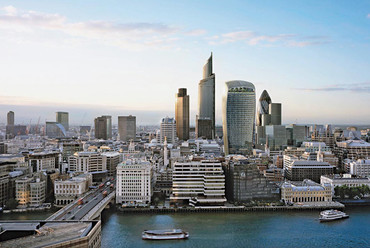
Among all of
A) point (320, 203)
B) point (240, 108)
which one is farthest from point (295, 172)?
point (240, 108)

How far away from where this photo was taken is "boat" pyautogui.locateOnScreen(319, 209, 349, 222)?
24.6 m

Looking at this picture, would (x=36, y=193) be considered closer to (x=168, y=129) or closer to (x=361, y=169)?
(x=361, y=169)

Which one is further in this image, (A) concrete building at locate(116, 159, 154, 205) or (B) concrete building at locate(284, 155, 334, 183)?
(B) concrete building at locate(284, 155, 334, 183)

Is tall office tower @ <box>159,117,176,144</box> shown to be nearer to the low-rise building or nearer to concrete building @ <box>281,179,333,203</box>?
the low-rise building

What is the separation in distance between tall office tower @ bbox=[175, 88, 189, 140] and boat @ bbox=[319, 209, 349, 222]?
257 feet

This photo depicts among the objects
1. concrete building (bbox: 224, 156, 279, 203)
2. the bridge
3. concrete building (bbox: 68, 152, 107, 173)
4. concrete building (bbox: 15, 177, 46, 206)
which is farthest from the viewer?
concrete building (bbox: 68, 152, 107, 173)

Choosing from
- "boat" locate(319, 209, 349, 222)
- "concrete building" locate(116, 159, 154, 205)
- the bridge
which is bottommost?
"boat" locate(319, 209, 349, 222)

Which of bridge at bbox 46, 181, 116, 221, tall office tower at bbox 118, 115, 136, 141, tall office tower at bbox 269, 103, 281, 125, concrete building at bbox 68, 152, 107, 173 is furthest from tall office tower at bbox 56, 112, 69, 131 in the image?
bridge at bbox 46, 181, 116, 221

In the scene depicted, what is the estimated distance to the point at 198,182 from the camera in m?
29.2

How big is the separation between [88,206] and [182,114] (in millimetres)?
80146

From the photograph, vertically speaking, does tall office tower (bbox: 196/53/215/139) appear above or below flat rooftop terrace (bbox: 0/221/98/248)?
above

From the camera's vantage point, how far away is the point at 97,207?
2466cm

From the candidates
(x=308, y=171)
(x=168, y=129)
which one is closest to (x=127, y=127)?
(x=168, y=129)

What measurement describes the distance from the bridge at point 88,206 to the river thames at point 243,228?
98 centimetres
